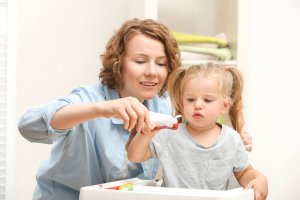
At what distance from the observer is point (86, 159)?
137cm

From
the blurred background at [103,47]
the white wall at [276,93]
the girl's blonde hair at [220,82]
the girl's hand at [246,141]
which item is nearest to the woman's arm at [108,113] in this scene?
the girl's blonde hair at [220,82]

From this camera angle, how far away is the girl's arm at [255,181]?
117 centimetres

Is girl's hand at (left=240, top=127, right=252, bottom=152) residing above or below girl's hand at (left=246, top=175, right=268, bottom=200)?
above

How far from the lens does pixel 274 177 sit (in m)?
2.18

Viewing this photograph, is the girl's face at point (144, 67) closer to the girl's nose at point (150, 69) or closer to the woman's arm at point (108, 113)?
the girl's nose at point (150, 69)

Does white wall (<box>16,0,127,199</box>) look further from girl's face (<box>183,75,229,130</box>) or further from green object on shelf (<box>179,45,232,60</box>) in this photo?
girl's face (<box>183,75,229,130</box>)

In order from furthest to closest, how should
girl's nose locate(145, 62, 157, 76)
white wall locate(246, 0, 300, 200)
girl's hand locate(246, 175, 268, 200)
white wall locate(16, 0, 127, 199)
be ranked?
1. white wall locate(246, 0, 300, 200)
2. white wall locate(16, 0, 127, 199)
3. girl's nose locate(145, 62, 157, 76)
4. girl's hand locate(246, 175, 268, 200)

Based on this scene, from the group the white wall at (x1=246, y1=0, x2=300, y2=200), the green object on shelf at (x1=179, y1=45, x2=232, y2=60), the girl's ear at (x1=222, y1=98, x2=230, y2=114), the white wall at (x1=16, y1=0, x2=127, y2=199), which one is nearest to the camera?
the girl's ear at (x1=222, y1=98, x2=230, y2=114)

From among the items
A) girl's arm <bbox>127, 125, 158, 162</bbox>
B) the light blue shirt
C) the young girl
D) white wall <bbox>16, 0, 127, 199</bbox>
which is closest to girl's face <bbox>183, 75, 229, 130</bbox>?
the young girl

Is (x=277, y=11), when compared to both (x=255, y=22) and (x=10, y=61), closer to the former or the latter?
(x=255, y=22)

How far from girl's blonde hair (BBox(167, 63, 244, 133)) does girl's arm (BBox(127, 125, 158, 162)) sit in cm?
14

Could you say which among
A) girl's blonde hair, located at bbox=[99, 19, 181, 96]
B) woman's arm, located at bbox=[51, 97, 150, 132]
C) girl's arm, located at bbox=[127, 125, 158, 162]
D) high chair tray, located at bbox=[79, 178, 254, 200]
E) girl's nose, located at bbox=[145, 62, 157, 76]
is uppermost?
girl's blonde hair, located at bbox=[99, 19, 181, 96]

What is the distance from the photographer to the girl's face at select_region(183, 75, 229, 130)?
1215 mm

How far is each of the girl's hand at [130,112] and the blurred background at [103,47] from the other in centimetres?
78
